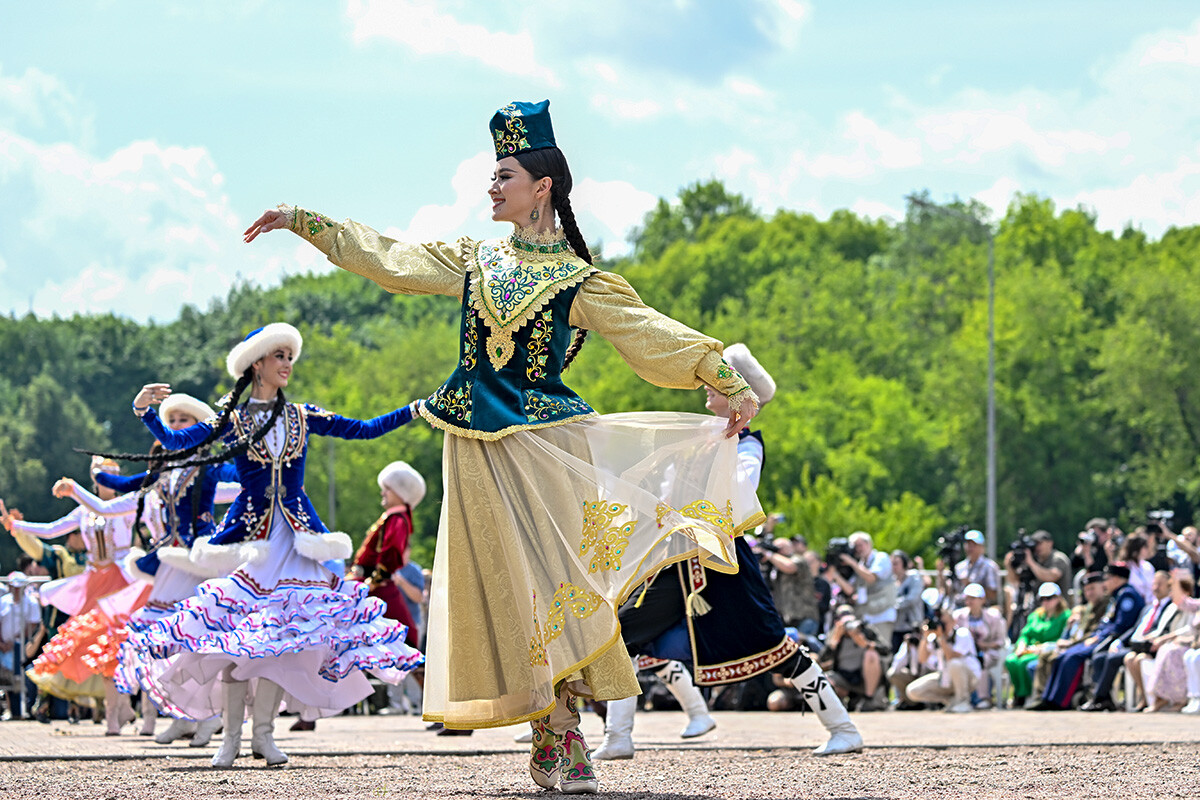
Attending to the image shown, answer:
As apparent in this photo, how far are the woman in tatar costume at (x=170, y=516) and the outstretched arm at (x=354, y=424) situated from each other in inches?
36.2

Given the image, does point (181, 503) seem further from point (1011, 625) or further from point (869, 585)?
point (1011, 625)

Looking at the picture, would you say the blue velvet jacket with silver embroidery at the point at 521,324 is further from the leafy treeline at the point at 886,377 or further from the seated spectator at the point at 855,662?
the leafy treeline at the point at 886,377

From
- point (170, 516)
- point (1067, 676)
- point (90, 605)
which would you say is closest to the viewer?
point (170, 516)

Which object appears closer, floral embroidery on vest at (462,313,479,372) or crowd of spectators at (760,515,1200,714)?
floral embroidery on vest at (462,313,479,372)

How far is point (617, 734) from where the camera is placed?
8695 mm

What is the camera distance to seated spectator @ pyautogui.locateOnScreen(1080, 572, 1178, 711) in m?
14.6

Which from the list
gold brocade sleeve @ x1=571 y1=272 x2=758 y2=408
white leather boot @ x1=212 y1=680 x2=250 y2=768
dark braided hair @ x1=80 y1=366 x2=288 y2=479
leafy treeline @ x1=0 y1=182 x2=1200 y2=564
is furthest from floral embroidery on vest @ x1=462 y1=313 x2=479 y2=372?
leafy treeline @ x1=0 y1=182 x2=1200 y2=564

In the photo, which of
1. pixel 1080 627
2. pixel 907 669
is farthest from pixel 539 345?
pixel 1080 627

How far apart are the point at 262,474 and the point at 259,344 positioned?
2.20 feet

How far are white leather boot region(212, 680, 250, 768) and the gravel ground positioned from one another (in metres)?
0.13

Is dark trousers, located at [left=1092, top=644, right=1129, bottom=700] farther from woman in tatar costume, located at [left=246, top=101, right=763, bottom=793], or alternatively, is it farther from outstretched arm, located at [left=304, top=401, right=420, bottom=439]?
woman in tatar costume, located at [left=246, top=101, right=763, bottom=793]

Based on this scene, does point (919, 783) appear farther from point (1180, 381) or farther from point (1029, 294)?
point (1029, 294)

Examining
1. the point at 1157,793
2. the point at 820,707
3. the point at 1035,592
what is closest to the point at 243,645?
the point at 820,707

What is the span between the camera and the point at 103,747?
10086mm
